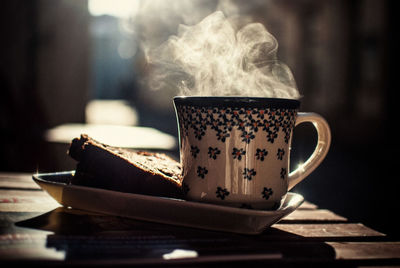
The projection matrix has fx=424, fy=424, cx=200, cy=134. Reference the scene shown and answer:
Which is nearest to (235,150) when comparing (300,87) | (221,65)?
(221,65)

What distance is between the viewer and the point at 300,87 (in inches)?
488

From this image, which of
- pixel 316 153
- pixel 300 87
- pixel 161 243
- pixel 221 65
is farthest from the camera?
pixel 300 87

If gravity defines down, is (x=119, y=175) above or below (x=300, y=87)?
below

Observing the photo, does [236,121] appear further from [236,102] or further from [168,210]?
[168,210]

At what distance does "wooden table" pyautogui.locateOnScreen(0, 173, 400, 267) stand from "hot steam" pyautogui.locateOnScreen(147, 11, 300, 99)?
19.9 inches

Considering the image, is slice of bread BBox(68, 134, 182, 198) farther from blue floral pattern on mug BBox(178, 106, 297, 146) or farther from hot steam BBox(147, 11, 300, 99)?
hot steam BBox(147, 11, 300, 99)

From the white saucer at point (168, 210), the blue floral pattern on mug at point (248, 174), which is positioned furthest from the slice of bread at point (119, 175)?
the blue floral pattern on mug at point (248, 174)

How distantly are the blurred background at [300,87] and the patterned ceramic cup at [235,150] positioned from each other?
1.97 m

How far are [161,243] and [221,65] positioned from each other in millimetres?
747

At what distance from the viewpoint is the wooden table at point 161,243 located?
662 mm

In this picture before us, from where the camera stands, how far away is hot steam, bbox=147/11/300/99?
4.43 feet

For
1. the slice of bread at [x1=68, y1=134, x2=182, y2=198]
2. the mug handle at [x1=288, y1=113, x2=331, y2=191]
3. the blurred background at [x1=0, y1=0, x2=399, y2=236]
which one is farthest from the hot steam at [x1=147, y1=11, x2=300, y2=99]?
the blurred background at [x1=0, y1=0, x2=399, y2=236]

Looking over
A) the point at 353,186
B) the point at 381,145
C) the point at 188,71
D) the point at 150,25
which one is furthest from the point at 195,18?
the point at 188,71

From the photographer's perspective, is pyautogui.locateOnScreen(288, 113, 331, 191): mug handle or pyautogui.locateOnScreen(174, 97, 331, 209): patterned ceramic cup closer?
pyautogui.locateOnScreen(174, 97, 331, 209): patterned ceramic cup
